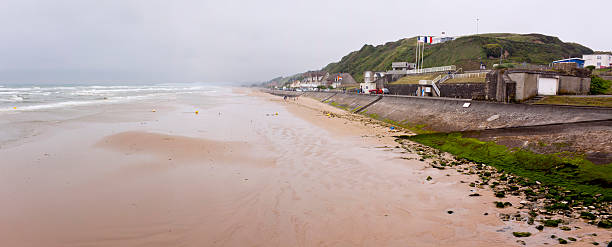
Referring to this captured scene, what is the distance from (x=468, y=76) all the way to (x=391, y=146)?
67.3 ft

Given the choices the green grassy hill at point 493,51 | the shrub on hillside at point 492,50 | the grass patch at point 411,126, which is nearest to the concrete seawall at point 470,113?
the grass patch at point 411,126

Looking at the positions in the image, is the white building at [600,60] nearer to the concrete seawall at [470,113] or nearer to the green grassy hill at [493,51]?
the green grassy hill at [493,51]

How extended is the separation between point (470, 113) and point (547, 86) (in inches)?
241

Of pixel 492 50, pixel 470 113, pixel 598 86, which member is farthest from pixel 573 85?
pixel 492 50

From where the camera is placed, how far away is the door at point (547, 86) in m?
21.3

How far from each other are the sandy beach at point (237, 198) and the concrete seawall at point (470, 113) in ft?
23.8

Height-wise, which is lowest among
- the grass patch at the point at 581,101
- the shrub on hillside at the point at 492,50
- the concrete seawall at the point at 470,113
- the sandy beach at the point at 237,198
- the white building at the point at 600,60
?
the sandy beach at the point at 237,198

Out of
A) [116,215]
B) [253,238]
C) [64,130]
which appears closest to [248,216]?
[253,238]

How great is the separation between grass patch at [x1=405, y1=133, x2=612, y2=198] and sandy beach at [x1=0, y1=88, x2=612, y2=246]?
247 centimetres

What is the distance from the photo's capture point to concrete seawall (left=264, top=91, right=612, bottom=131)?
590 inches

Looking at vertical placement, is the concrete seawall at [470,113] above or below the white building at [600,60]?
below

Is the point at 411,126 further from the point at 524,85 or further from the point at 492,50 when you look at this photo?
the point at 492,50

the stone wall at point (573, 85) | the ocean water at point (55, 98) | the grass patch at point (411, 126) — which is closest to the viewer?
the stone wall at point (573, 85)

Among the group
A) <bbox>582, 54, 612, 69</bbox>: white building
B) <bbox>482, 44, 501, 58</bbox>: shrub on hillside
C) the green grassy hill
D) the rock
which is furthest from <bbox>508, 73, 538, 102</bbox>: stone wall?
<bbox>482, 44, 501, 58</bbox>: shrub on hillside
